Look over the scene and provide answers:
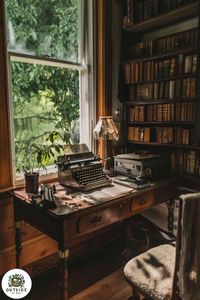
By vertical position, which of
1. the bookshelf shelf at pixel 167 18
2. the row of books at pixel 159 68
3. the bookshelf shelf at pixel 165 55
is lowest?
the row of books at pixel 159 68

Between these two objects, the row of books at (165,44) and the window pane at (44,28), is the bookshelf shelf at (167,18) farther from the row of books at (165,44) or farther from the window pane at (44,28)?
the window pane at (44,28)

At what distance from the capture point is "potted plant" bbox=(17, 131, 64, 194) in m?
1.77

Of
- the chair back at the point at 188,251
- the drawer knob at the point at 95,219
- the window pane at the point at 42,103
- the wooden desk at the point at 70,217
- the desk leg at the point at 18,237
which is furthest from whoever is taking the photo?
the window pane at the point at 42,103

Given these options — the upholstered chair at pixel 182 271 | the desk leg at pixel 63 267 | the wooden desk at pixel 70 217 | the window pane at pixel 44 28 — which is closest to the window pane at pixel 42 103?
the window pane at pixel 44 28

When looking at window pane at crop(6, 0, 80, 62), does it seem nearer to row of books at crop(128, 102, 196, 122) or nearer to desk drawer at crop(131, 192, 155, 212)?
row of books at crop(128, 102, 196, 122)

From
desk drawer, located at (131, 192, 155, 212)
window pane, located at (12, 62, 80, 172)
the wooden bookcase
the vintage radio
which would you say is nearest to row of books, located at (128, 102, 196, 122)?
the wooden bookcase

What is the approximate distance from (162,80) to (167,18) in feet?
1.72

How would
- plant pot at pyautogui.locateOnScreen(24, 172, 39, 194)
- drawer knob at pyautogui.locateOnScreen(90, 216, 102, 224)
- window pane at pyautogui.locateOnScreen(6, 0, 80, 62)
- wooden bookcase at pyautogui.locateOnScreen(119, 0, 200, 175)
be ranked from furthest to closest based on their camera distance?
wooden bookcase at pyautogui.locateOnScreen(119, 0, 200, 175), window pane at pyautogui.locateOnScreen(6, 0, 80, 62), plant pot at pyautogui.locateOnScreen(24, 172, 39, 194), drawer knob at pyautogui.locateOnScreen(90, 216, 102, 224)

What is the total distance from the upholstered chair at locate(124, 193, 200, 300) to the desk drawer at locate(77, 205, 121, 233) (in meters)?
0.32

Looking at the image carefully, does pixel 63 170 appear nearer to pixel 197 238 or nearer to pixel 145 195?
pixel 145 195

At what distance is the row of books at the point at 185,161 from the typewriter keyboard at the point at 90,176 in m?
0.77

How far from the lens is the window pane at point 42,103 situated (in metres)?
2.09

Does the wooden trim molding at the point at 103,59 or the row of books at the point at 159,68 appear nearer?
the row of books at the point at 159,68

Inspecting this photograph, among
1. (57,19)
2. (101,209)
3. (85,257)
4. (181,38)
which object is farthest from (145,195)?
(57,19)
